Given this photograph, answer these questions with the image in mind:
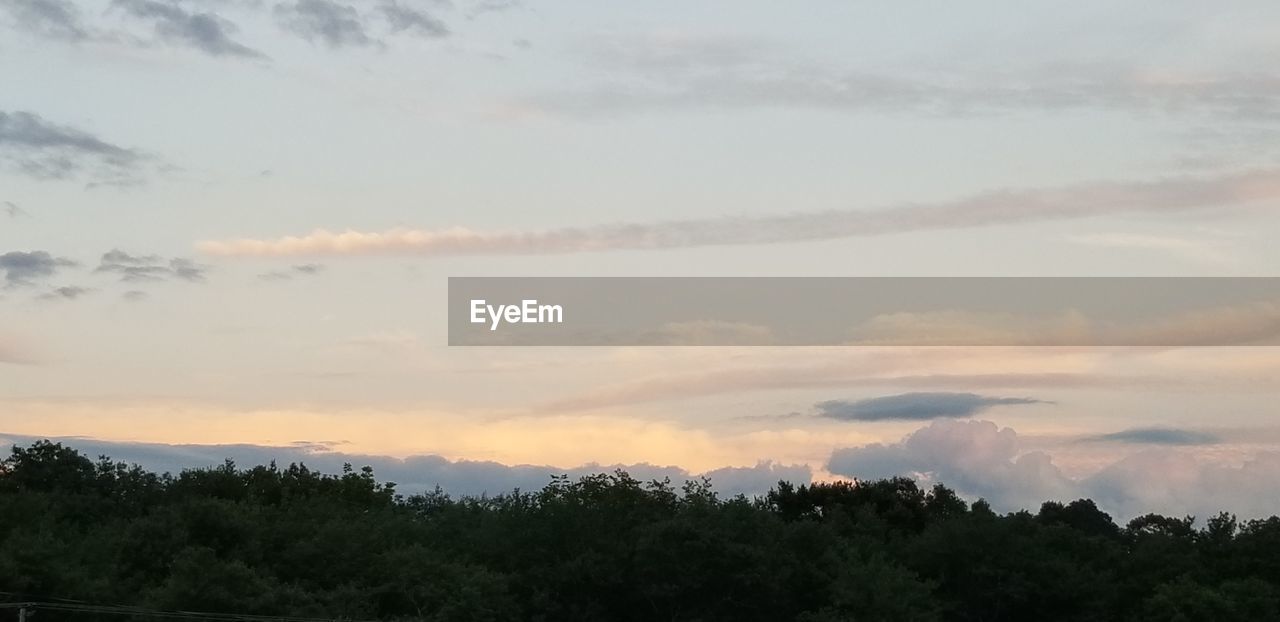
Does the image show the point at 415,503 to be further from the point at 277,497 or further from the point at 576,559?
the point at 576,559

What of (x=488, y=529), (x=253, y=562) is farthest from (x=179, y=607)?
(x=488, y=529)

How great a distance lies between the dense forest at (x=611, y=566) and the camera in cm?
6381

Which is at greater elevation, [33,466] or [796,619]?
[33,466]

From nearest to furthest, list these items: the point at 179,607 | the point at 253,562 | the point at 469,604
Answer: the point at 179,607, the point at 469,604, the point at 253,562

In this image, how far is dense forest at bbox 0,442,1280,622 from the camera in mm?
63812

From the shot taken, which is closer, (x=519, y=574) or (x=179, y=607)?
(x=179, y=607)

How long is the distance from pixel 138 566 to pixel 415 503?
274 ft

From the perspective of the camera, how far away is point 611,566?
73.9 m

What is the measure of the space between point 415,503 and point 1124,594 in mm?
90190

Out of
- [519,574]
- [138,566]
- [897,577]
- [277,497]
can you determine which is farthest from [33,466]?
[897,577]

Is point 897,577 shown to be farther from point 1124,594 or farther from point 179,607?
point 179,607

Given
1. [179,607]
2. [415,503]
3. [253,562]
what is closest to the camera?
[179,607]

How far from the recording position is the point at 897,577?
71.6m

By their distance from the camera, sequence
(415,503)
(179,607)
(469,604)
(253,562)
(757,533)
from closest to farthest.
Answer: (179,607)
(469,604)
(253,562)
(757,533)
(415,503)
